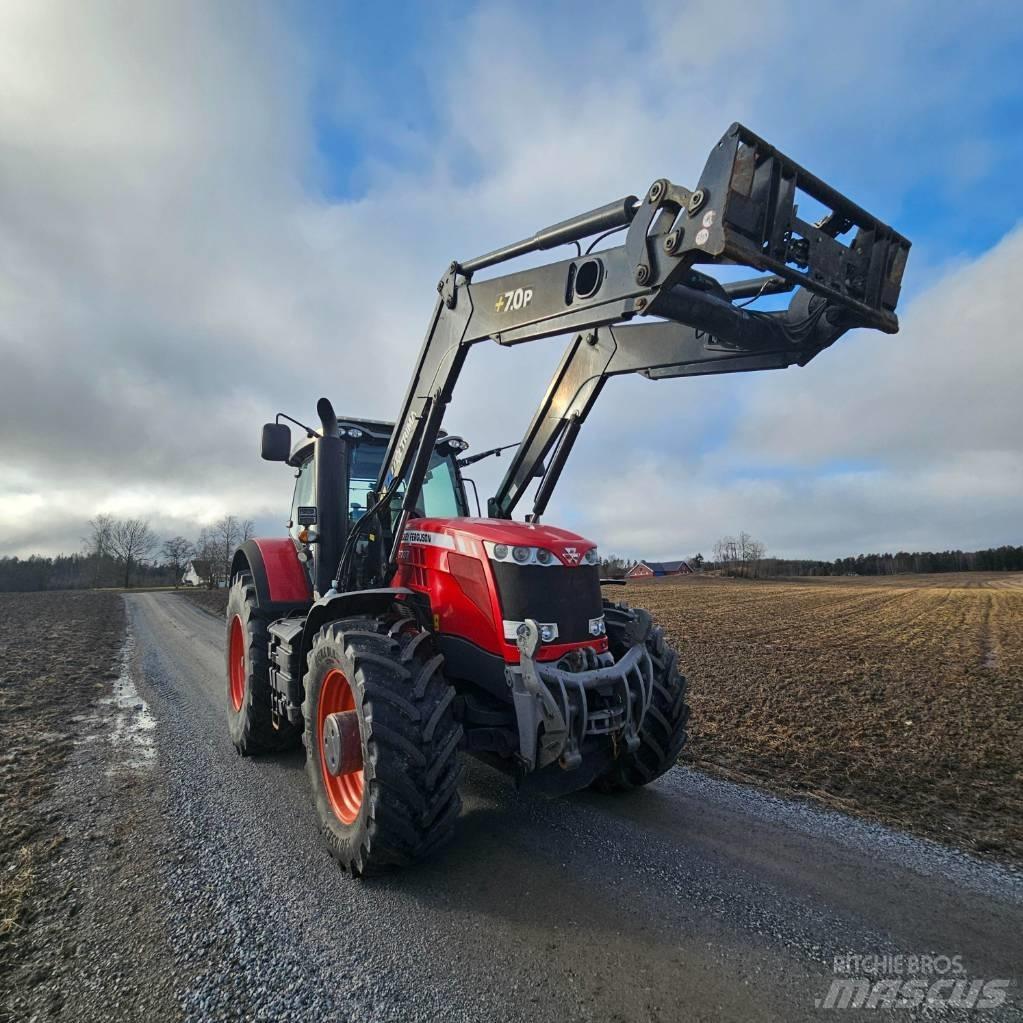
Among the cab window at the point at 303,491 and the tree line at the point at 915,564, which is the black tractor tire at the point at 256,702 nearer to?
the cab window at the point at 303,491

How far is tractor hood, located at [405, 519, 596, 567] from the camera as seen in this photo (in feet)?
11.7

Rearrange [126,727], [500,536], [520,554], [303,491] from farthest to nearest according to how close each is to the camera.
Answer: [126,727] → [303,491] → [500,536] → [520,554]

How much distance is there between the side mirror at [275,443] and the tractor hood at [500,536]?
1323mm

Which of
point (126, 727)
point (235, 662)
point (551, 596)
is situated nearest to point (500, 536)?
point (551, 596)

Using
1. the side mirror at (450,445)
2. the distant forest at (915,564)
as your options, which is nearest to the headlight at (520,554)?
Answer: the side mirror at (450,445)

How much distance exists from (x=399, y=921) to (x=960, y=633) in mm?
18140

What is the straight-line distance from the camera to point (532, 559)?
11.4 ft

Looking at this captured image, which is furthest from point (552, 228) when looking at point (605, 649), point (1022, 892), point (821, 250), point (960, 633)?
point (960, 633)

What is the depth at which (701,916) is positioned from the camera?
8.95 ft

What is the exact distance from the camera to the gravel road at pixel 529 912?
223cm

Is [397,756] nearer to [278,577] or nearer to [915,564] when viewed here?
[278,577]

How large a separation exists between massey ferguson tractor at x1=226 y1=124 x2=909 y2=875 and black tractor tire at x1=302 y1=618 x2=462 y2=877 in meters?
0.01

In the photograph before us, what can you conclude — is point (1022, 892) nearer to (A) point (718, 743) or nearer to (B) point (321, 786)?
(A) point (718, 743)

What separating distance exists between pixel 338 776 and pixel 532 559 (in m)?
1.67
